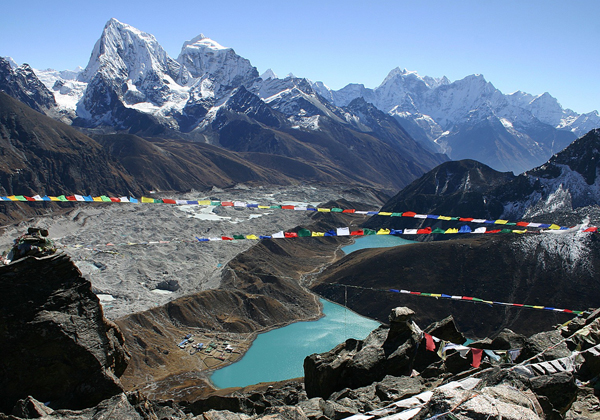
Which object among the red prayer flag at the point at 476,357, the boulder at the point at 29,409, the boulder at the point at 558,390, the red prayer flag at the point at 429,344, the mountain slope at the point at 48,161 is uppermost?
the mountain slope at the point at 48,161

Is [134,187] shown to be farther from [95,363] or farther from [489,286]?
[95,363]

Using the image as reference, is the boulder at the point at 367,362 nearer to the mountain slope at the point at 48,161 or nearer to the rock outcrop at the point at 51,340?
the rock outcrop at the point at 51,340

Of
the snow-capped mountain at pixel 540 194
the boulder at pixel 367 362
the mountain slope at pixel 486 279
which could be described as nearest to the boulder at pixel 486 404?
the boulder at pixel 367 362

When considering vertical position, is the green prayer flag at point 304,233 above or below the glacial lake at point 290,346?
above

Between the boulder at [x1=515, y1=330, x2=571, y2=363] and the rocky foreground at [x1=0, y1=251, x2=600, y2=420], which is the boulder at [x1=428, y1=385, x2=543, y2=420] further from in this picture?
the boulder at [x1=515, y1=330, x2=571, y2=363]

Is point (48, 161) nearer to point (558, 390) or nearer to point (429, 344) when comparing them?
point (429, 344)

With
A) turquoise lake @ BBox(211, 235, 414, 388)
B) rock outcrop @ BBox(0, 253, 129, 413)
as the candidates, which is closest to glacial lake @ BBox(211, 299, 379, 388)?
turquoise lake @ BBox(211, 235, 414, 388)

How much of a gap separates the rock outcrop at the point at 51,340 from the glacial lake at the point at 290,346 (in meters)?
22.0

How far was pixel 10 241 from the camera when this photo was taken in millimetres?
69312

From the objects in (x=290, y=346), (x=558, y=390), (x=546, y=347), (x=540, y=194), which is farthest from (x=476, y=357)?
(x=540, y=194)

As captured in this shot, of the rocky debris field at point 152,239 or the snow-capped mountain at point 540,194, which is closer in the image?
the rocky debris field at point 152,239

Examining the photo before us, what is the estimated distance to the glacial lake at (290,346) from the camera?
34.6 meters

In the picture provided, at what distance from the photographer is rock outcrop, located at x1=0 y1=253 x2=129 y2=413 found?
11938 mm

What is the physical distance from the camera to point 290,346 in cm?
4028
